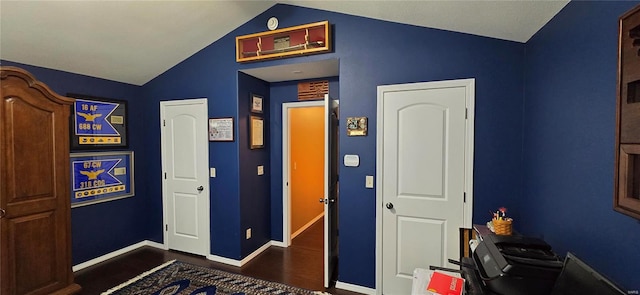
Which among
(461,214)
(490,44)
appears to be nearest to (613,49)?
(490,44)

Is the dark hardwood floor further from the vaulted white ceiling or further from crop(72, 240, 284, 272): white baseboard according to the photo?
the vaulted white ceiling

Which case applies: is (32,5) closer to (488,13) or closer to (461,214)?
(488,13)

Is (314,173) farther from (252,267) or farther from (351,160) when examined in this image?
(351,160)

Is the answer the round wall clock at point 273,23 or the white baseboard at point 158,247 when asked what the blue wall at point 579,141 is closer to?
the round wall clock at point 273,23

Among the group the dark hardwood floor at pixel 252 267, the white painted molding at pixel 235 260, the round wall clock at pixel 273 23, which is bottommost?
the dark hardwood floor at pixel 252 267

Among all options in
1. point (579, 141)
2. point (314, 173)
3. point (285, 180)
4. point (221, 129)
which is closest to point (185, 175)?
point (221, 129)

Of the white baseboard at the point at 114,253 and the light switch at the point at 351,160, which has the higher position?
the light switch at the point at 351,160

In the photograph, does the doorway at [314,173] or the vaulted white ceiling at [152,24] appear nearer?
the vaulted white ceiling at [152,24]

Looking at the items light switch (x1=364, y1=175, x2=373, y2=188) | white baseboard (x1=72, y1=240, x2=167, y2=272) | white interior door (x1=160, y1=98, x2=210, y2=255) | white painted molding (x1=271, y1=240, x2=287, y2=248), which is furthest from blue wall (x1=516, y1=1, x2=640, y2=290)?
white baseboard (x1=72, y1=240, x2=167, y2=272)

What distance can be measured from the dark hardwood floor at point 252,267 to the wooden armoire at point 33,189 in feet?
1.39

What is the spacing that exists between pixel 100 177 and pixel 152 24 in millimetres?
1983

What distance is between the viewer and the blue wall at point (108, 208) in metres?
2.93

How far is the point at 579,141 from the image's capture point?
1.35m

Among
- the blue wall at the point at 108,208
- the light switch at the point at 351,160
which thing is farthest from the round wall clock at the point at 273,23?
the blue wall at the point at 108,208
